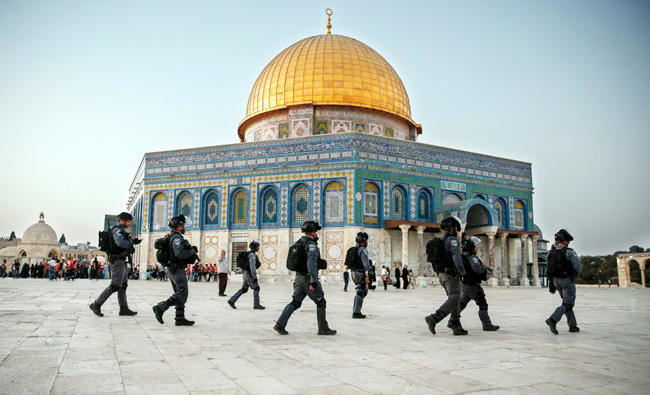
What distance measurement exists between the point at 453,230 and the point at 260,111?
27.7m

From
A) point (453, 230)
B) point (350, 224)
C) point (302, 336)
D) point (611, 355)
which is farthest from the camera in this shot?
point (350, 224)

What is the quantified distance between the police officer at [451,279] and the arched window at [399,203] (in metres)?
21.4

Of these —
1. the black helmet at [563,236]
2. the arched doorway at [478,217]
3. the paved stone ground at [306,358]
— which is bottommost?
the paved stone ground at [306,358]

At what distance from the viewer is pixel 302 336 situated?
6.36 metres

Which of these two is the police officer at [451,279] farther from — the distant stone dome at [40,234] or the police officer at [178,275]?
the distant stone dome at [40,234]

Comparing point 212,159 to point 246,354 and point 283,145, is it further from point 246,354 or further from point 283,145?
point 246,354

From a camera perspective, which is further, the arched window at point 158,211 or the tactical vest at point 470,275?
the arched window at point 158,211

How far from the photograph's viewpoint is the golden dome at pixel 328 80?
105 feet

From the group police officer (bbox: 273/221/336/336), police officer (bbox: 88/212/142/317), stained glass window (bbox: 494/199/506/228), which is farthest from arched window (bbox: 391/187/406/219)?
police officer (bbox: 273/221/336/336)

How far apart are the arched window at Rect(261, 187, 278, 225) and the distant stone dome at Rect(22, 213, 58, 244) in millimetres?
46540

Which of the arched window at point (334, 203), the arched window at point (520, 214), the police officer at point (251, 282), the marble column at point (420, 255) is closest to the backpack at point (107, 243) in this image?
the police officer at point (251, 282)

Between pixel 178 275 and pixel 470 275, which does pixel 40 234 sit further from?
pixel 470 275

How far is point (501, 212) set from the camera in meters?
32.6

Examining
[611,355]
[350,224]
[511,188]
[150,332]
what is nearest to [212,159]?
[350,224]
